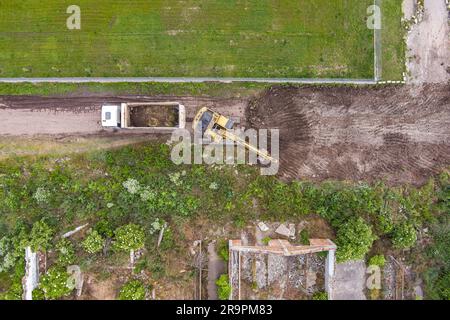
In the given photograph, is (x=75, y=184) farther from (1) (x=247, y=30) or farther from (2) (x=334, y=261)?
(2) (x=334, y=261)

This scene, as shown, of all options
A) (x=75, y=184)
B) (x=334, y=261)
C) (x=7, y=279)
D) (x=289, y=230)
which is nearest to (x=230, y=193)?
(x=289, y=230)

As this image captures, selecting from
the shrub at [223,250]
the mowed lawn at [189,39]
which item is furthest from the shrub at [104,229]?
the mowed lawn at [189,39]

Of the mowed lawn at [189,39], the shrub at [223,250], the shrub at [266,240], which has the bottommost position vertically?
the shrub at [223,250]

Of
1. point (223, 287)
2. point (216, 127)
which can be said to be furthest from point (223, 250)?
point (216, 127)

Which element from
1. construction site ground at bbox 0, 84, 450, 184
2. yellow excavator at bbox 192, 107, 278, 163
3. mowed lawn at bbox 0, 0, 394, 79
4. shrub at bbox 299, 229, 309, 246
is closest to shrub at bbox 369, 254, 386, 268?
shrub at bbox 299, 229, 309, 246

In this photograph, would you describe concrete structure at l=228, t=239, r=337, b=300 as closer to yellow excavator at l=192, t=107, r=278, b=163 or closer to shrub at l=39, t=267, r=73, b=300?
yellow excavator at l=192, t=107, r=278, b=163

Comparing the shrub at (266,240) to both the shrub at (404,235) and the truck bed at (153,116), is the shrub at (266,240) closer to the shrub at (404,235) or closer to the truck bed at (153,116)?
the shrub at (404,235)
